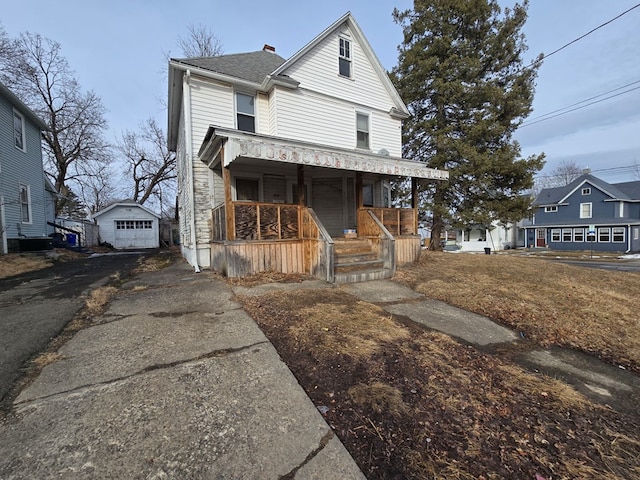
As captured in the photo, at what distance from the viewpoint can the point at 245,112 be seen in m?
9.51

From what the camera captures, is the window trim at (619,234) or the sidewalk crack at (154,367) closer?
the sidewalk crack at (154,367)

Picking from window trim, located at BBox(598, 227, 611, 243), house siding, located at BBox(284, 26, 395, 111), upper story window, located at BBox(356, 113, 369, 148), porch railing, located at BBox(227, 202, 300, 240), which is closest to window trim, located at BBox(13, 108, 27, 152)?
house siding, located at BBox(284, 26, 395, 111)

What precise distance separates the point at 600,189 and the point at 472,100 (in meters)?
24.3

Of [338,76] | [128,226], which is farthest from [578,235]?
[128,226]

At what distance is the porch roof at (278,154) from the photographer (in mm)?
5777

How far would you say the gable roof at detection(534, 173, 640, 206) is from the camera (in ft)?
86.9

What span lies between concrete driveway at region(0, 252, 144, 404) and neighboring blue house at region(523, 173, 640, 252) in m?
32.1

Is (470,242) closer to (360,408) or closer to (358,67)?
(358,67)

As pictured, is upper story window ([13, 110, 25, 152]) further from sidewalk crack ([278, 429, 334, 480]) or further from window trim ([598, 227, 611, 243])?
window trim ([598, 227, 611, 243])

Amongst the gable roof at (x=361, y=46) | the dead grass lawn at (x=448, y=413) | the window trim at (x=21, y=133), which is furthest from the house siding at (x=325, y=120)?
the window trim at (x=21, y=133)

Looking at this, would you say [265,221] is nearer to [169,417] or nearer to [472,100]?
[169,417]

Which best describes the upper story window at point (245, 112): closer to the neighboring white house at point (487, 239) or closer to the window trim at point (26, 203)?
the window trim at point (26, 203)

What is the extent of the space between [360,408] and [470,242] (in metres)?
35.8

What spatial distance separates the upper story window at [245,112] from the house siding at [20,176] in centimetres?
999
